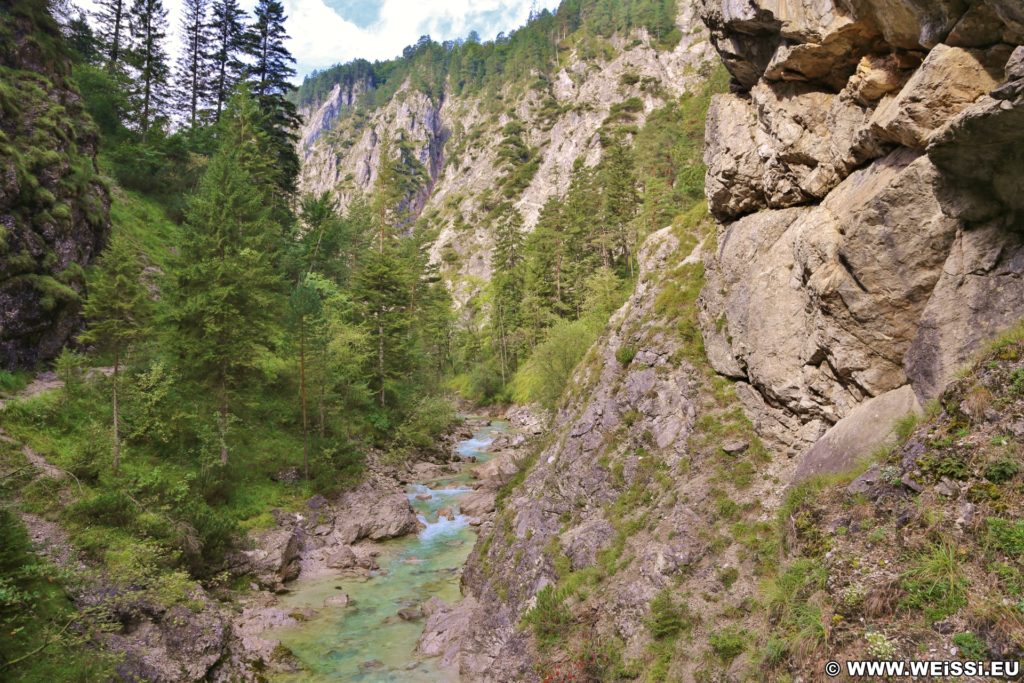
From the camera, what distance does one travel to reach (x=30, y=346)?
21.1 m

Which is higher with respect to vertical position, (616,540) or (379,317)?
(379,317)

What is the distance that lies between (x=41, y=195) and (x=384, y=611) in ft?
81.4

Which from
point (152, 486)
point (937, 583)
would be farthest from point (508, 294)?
point (937, 583)

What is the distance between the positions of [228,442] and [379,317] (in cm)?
1304

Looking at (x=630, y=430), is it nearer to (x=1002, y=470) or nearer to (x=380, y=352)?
(x=1002, y=470)

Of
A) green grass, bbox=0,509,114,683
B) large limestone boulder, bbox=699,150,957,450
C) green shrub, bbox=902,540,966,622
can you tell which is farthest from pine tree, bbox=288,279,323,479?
green shrub, bbox=902,540,966,622

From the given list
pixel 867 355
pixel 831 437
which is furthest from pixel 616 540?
pixel 867 355

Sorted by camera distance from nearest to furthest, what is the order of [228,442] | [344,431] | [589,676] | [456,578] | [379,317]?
[589,676]
[456,578]
[228,442]
[344,431]
[379,317]

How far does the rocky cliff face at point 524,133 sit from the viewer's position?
99.8 meters

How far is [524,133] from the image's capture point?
122500 millimetres

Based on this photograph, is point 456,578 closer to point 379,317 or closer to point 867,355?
point 867,355

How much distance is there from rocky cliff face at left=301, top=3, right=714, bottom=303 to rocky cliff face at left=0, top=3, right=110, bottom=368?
5815 centimetres

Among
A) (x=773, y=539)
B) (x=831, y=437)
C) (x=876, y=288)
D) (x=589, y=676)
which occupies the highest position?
(x=876, y=288)

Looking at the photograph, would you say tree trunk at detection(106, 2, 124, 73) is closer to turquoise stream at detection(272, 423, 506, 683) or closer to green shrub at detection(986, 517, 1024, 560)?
turquoise stream at detection(272, 423, 506, 683)
